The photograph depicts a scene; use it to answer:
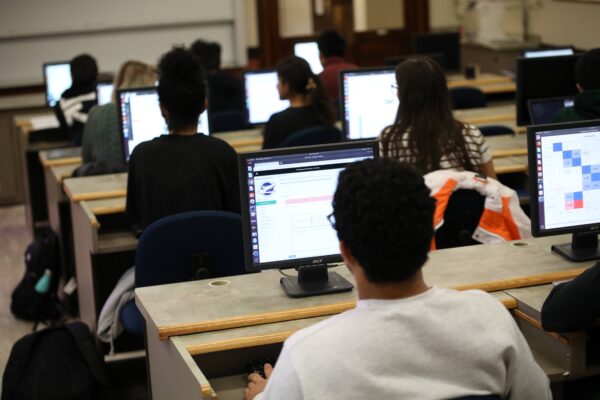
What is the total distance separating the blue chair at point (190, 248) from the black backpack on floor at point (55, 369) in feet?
1.36

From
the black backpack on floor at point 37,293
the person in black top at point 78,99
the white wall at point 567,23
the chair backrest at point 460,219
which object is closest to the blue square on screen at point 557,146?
the chair backrest at point 460,219

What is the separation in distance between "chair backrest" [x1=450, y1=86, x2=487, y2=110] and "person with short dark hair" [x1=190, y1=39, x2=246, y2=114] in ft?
4.87

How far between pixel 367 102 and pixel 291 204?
2953 mm

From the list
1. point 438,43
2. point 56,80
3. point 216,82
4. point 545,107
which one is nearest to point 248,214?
point 545,107

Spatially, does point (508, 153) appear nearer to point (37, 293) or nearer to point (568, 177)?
point (568, 177)

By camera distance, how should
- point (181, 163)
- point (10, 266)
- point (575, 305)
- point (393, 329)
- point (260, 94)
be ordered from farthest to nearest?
1. point (260, 94)
2. point (10, 266)
3. point (181, 163)
4. point (575, 305)
5. point (393, 329)

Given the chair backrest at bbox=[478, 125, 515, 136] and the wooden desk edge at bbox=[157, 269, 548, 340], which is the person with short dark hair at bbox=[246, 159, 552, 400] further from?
the chair backrest at bbox=[478, 125, 515, 136]

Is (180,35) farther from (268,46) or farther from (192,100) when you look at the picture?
(192,100)

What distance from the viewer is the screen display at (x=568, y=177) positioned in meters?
3.04

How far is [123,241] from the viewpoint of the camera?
4355 millimetres

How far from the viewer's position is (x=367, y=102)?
5.77 meters

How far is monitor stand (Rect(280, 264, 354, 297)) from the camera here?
286 centimetres

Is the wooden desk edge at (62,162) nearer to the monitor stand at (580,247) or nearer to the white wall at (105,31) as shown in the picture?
the monitor stand at (580,247)

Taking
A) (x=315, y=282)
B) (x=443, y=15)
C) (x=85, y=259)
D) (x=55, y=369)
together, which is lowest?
(x=55, y=369)
